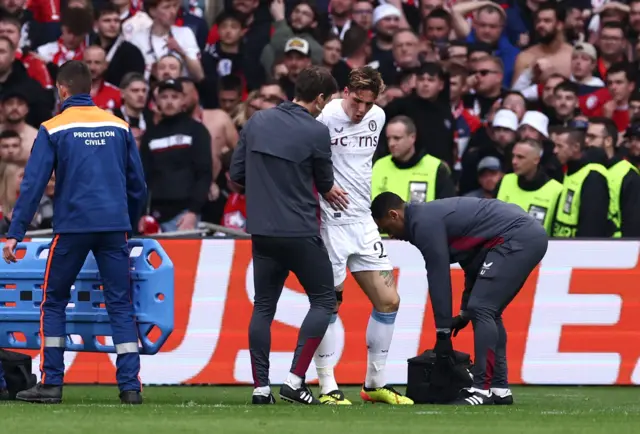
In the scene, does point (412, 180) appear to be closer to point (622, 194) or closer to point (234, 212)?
point (622, 194)

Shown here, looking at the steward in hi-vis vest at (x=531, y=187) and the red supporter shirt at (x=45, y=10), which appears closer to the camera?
the steward in hi-vis vest at (x=531, y=187)

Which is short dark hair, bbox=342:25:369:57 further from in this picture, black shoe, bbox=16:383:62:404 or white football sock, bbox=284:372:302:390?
black shoe, bbox=16:383:62:404

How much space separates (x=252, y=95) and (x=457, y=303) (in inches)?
160

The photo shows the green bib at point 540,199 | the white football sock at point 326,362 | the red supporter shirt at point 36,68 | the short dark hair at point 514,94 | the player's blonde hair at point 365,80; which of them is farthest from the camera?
the short dark hair at point 514,94

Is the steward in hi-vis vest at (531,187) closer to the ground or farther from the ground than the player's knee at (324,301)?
farther from the ground

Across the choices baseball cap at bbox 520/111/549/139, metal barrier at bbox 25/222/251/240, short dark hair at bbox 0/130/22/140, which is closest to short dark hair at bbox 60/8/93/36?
short dark hair at bbox 0/130/22/140

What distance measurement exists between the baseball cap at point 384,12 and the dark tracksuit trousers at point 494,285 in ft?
23.1

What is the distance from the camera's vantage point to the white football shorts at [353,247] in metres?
10.4

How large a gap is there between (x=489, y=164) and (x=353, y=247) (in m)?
5.04

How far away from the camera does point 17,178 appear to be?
14945 mm

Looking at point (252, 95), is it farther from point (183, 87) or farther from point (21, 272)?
point (21, 272)

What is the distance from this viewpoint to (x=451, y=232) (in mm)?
10156

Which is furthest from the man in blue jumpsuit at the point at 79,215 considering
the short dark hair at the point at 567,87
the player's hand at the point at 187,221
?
the short dark hair at the point at 567,87

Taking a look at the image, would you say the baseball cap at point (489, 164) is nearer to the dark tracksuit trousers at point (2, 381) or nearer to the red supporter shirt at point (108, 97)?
the red supporter shirt at point (108, 97)
